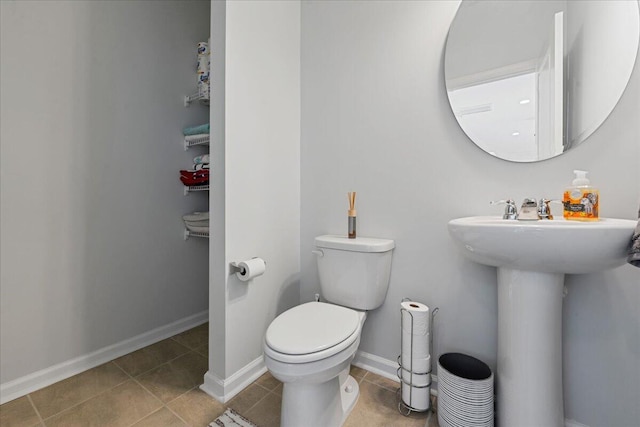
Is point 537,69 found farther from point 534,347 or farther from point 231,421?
point 231,421

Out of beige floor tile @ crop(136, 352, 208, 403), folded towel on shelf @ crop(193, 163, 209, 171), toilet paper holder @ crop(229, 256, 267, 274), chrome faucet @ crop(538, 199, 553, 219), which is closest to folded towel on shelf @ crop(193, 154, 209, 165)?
folded towel on shelf @ crop(193, 163, 209, 171)

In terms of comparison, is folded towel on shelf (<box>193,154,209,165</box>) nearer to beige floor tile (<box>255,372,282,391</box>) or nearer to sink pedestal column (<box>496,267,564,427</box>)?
beige floor tile (<box>255,372,282,391</box>)

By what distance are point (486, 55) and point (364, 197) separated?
84 cm

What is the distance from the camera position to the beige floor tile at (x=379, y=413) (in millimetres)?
1135

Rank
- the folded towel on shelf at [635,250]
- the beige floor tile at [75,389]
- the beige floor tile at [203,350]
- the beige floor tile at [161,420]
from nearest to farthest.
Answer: the folded towel on shelf at [635,250], the beige floor tile at [161,420], the beige floor tile at [75,389], the beige floor tile at [203,350]

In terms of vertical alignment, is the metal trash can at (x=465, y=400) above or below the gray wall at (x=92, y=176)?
below

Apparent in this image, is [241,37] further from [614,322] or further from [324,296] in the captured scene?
[614,322]

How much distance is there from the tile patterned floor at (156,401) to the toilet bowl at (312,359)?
175mm

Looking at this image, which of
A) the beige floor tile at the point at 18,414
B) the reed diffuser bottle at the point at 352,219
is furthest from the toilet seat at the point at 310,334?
the beige floor tile at the point at 18,414

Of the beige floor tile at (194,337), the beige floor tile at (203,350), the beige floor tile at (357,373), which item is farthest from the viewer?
the beige floor tile at (194,337)

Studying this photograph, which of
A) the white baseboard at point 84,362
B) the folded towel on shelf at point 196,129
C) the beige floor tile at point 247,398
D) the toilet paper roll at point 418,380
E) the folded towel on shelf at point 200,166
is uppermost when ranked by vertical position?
the folded towel on shelf at point 196,129

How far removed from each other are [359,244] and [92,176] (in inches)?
59.5

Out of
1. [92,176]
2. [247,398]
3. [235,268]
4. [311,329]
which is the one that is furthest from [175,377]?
[92,176]

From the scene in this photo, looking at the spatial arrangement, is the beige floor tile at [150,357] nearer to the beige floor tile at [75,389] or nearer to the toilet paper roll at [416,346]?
the beige floor tile at [75,389]
